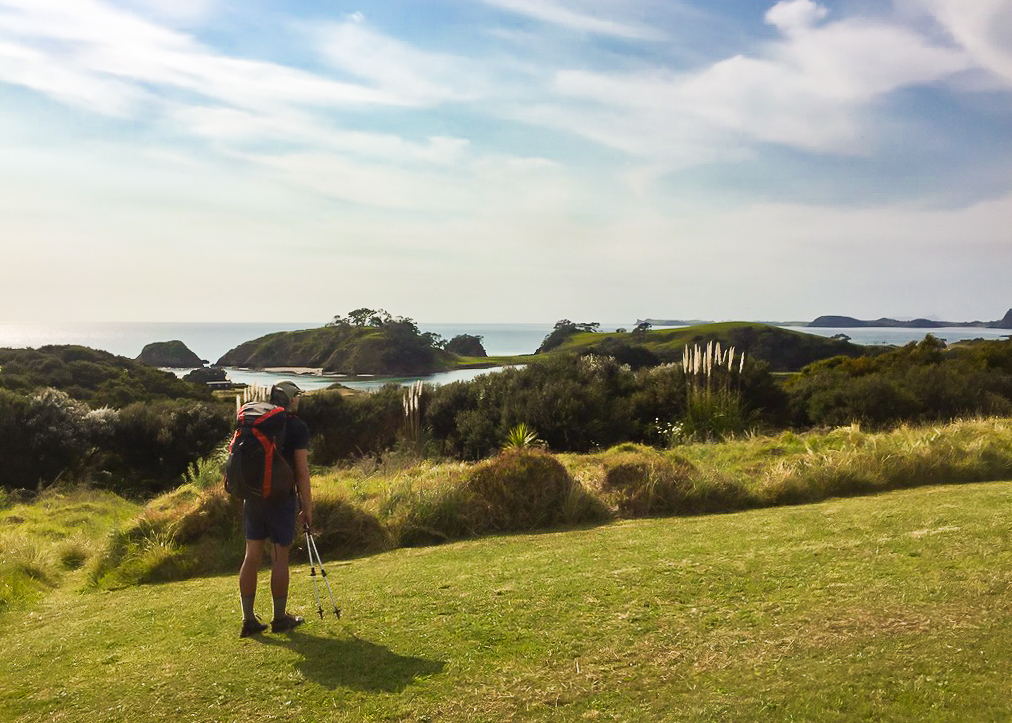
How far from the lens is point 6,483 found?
680 inches

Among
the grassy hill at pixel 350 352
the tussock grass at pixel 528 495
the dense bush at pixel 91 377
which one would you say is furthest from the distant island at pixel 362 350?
the tussock grass at pixel 528 495

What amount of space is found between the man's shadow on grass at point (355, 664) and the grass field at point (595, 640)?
0.6 inches

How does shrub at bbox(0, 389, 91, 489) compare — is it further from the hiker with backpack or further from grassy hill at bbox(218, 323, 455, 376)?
grassy hill at bbox(218, 323, 455, 376)

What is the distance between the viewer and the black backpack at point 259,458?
201 inches

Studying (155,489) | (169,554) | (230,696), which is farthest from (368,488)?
(155,489)

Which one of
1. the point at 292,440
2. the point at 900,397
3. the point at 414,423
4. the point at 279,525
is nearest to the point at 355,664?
the point at 279,525

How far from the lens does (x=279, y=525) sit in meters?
5.27

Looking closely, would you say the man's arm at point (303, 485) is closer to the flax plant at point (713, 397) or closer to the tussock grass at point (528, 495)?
the tussock grass at point (528, 495)

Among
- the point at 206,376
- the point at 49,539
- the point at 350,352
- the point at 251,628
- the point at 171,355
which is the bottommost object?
the point at 49,539

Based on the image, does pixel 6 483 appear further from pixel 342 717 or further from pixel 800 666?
pixel 800 666

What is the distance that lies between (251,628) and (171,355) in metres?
77.6

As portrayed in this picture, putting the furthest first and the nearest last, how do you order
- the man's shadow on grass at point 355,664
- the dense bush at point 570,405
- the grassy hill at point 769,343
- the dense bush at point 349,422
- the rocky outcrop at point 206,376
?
→ the grassy hill at point 769,343 < the rocky outcrop at point 206,376 < the dense bush at point 349,422 < the dense bush at point 570,405 < the man's shadow on grass at point 355,664

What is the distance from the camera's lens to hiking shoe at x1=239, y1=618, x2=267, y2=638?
5004 mm

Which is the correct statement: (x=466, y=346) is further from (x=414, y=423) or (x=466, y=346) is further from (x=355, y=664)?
(x=355, y=664)
